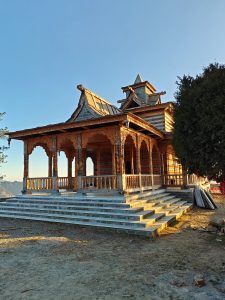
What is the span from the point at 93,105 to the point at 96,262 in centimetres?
1310

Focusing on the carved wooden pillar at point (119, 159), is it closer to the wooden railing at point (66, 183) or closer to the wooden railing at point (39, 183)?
the wooden railing at point (39, 183)

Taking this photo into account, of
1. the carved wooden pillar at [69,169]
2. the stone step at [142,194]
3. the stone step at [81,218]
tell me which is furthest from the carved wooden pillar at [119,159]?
the carved wooden pillar at [69,169]

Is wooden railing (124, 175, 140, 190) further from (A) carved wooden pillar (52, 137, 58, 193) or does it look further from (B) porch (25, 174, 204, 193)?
(A) carved wooden pillar (52, 137, 58, 193)

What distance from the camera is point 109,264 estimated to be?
20.1 ft

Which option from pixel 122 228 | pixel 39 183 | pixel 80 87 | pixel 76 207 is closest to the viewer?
pixel 122 228

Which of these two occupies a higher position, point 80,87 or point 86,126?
point 80,87

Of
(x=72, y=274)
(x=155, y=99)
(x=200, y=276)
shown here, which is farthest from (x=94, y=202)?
(x=155, y=99)

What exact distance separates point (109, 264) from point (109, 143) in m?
13.2

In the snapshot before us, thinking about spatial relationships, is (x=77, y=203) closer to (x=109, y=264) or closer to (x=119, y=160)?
(x=119, y=160)

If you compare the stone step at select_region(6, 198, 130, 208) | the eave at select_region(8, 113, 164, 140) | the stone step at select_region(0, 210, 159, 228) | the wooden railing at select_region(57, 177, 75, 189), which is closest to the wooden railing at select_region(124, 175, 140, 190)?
the stone step at select_region(6, 198, 130, 208)

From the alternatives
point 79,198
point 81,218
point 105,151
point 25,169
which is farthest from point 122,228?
point 105,151

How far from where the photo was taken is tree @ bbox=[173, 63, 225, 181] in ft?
24.0

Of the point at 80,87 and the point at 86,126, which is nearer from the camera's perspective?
the point at 86,126

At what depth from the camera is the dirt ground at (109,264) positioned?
4621 millimetres
